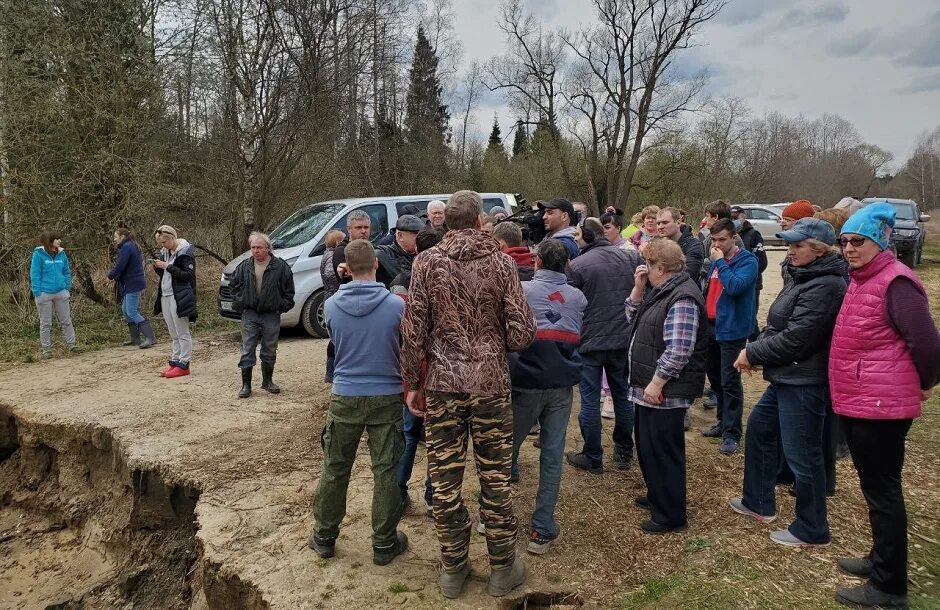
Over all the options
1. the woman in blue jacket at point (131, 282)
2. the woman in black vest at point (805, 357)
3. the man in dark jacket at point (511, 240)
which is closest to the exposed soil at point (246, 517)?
the woman in black vest at point (805, 357)

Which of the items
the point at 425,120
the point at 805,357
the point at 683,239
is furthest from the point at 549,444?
the point at 425,120

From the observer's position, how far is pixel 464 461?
2.96 meters

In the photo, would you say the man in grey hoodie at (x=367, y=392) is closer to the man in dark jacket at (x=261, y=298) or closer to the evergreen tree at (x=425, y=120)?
the man in dark jacket at (x=261, y=298)

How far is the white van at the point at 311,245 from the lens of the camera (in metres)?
8.51

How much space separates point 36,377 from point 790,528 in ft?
27.3

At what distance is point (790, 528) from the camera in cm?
335

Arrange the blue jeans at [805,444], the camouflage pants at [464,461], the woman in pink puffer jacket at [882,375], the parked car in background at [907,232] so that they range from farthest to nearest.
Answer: the parked car in background at [907,232] < the blue jeans at [805,444] < the camouflage pants at [464,461] < the woman in pink puffer jacket at [882,375]

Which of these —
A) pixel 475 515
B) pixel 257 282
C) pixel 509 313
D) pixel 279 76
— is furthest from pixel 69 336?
pixel 509 313

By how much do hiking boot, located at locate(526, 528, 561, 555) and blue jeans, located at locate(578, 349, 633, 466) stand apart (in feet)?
3.56

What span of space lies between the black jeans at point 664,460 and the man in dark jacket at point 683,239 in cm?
211

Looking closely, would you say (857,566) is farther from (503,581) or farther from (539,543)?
(503,581)

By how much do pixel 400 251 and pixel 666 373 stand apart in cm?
261

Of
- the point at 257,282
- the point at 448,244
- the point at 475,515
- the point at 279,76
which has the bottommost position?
the point at 475,515

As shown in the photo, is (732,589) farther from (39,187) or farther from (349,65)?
(349,65)
